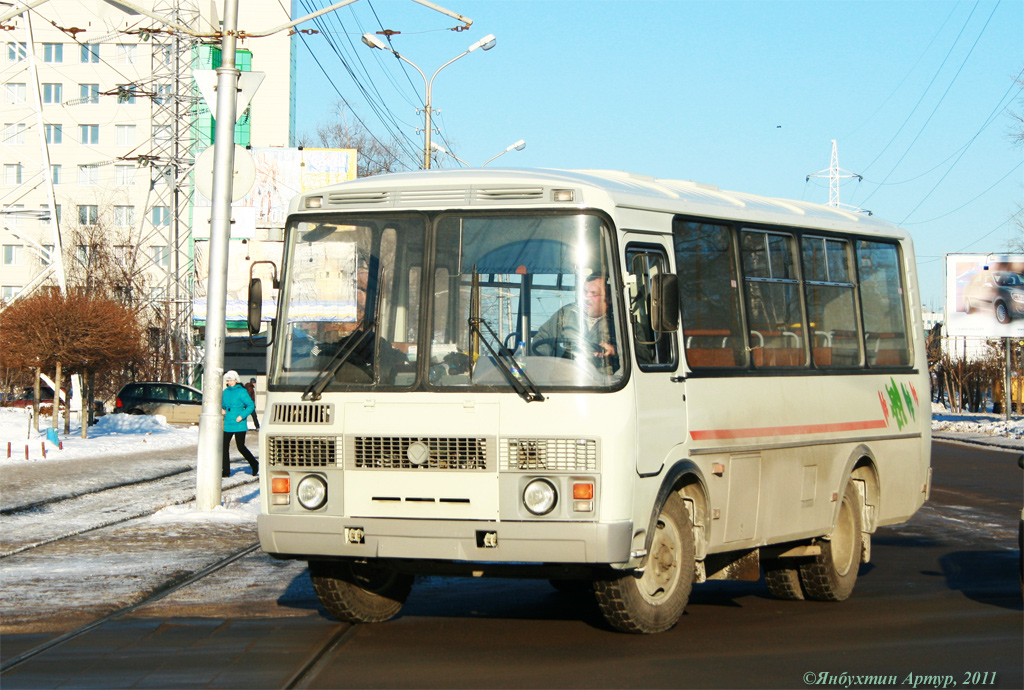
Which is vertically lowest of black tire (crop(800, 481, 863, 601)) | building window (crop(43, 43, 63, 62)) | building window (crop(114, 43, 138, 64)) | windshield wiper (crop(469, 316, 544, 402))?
black tire (crop(800, 481, 863, 601))

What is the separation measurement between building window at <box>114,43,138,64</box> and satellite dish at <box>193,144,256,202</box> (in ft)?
216

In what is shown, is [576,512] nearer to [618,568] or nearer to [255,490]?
[618,568]

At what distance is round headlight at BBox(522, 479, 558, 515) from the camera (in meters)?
7.18

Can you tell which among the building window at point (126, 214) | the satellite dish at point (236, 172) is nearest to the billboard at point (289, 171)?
the building window at point (126, 214)

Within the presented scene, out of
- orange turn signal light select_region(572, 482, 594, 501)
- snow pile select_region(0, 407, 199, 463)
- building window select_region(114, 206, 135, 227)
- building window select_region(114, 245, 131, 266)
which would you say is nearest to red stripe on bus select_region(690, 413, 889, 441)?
orange turn signal light select_region(572, 482, 594, 501)

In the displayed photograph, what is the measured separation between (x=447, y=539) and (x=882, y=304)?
5.27 metres

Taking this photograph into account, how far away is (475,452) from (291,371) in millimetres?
1291

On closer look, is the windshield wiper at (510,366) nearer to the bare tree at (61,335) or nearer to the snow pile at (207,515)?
the snow pile at (207,515)

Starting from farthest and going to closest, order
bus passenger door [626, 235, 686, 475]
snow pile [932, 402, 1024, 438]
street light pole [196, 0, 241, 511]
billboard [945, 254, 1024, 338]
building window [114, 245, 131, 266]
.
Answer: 1. building window [114, 245, 131, 266]
2. billboard [945, 254, 1024, 338]
3. snow pile [932, 402, 1024, 438]
4. street light pole [196, 0, 241, 511]
5. bus passenger door [626, 235, 686, 475]

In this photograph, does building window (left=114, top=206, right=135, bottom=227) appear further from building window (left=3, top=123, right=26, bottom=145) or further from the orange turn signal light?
the orange turn signal light

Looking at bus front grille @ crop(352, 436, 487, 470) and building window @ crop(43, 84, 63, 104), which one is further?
building window @ crop(43, 84, 63, 104)

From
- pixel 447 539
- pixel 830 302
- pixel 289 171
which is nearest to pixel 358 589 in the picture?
pixel 447 539

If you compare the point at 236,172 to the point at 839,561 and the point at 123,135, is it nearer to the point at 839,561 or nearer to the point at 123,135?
the point at 839,561

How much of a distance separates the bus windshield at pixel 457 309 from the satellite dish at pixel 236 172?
7.75 metres
